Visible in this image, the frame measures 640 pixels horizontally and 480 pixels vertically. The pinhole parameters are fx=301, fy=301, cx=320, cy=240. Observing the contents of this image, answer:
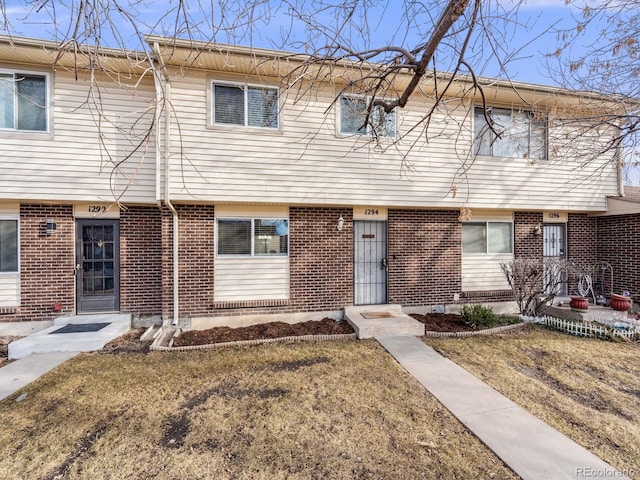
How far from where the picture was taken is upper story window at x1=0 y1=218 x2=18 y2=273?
6.39 m

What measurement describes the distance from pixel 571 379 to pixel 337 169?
219 inches

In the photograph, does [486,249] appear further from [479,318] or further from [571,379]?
[571,379]

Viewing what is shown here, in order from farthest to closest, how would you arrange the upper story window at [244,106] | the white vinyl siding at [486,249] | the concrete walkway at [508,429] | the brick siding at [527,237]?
the brick siding at [527,237], the white vinyl siding at [486,249], the upper story window at [244,106], the concrete walkway at [508,429]

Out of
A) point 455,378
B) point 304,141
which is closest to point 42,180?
point 304,141

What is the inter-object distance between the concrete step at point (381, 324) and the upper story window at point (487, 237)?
3091 millimetres

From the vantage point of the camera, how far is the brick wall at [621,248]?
8195 mm

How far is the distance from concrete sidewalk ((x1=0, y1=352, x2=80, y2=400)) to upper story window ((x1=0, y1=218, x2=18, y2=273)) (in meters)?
2.51

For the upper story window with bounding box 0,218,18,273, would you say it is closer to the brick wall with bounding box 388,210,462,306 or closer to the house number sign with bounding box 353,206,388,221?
the house number sign with bounding box 353,206,388,221

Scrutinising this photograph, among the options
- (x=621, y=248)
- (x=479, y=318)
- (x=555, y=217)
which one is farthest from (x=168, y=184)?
(x=621, y=248)

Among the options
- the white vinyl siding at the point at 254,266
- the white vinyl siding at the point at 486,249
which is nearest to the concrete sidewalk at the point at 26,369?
the white vinyl siding at the point at 254,266

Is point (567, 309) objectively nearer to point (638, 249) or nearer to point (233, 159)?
point (638, 249)

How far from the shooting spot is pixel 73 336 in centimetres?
553

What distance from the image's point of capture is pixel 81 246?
6.78 meters

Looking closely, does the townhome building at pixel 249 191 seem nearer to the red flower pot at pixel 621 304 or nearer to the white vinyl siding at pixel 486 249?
the white vinyl siding at pixel 486 249
